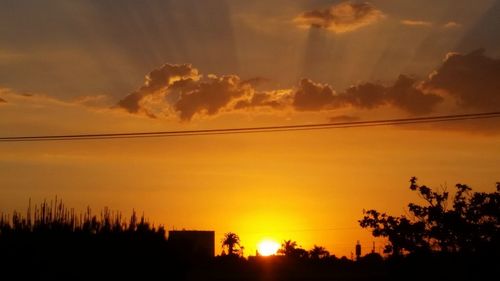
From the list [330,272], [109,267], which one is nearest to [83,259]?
[109,267]

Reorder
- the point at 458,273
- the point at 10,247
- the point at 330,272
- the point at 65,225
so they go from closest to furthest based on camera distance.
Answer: the point at 10,247
the point at 65,225
the point at 458,273
the point at 330,272

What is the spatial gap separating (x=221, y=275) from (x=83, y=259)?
2050cm

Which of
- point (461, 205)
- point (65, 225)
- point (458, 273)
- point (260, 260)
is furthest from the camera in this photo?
point (260, 260)

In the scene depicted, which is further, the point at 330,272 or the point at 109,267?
the point at 330,272

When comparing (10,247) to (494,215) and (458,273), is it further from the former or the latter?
(494,215)

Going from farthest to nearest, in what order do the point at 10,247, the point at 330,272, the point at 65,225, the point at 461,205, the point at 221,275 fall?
the point at 330,272 → the point at 221,275 → the point at 461,205 → the point at 65,225 → the point at 10,247

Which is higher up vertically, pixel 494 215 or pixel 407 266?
pixel 494 215

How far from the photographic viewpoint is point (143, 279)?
1161 inches

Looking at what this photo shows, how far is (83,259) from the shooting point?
2777cm

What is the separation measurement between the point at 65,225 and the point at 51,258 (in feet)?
6.73

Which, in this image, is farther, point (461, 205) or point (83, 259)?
point (461, 205)

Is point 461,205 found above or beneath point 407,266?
above

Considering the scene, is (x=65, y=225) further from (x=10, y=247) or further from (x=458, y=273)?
(x=458, y=273)

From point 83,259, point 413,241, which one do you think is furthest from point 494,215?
point 83,259
